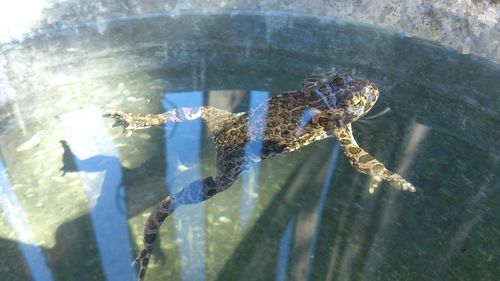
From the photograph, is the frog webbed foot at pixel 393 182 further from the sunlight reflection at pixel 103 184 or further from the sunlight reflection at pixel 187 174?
the sunlight reflection at pixel 103 184

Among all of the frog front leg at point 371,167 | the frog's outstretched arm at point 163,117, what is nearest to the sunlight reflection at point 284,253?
the frog front leg at point 371,167

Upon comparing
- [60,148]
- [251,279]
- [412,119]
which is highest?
[412,119]

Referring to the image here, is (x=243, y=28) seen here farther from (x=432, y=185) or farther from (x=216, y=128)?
(x=432, y=185)

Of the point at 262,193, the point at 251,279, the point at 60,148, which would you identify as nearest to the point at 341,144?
the point at 262,193

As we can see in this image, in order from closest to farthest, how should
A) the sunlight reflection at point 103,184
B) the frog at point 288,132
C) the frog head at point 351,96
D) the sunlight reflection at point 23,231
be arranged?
the sunlight reflection at point 23,231
the sunlight reflection at point 103,184
the frog at point 288,132
the frog head at point 351,96

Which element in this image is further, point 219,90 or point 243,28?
point 243,28

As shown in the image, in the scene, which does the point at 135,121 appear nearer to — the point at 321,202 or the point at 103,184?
the point at 103,184

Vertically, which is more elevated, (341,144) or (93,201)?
(341,144)

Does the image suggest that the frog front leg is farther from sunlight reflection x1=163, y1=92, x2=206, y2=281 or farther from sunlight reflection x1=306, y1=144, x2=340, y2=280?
sunlight reflection x1=163, y1=92, x2=206, y2=281
